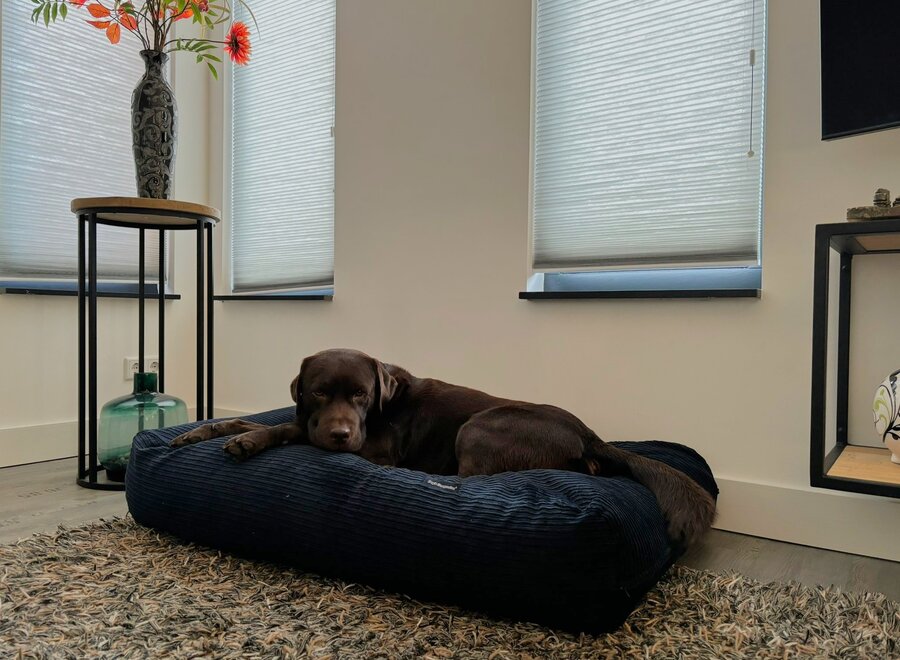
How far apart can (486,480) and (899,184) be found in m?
1.36

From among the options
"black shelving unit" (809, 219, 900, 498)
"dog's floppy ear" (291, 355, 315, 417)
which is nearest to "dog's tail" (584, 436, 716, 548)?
"black shelving unit" (809, 219, 900, 498)

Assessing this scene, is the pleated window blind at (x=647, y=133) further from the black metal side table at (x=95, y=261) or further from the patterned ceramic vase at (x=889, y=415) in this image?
the black metal side table at (x=95, y=261)

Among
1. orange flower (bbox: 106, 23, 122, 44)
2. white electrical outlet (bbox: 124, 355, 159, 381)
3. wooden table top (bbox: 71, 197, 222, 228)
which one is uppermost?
orange flower (bbox: 106, 23, 122, 44)

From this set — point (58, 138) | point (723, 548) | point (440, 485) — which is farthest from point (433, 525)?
point (58, 138)

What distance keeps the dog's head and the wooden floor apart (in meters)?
0.77

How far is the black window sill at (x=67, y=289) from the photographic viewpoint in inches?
109

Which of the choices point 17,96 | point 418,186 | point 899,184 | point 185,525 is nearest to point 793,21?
point 899,184

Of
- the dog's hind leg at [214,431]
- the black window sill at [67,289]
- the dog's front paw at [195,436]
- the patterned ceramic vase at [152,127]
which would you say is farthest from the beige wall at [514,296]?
the dog's front paw at [195,436]

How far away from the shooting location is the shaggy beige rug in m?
1.20

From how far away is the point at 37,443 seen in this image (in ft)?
9.27

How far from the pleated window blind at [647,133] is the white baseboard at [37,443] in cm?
215

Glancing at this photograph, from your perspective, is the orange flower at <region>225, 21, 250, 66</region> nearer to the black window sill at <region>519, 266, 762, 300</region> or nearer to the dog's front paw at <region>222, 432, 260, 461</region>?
the black window sill at <region>519, 266, 762, 300</region>

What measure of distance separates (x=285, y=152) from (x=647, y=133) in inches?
71.5

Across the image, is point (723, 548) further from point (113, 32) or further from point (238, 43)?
point (113, 32)
